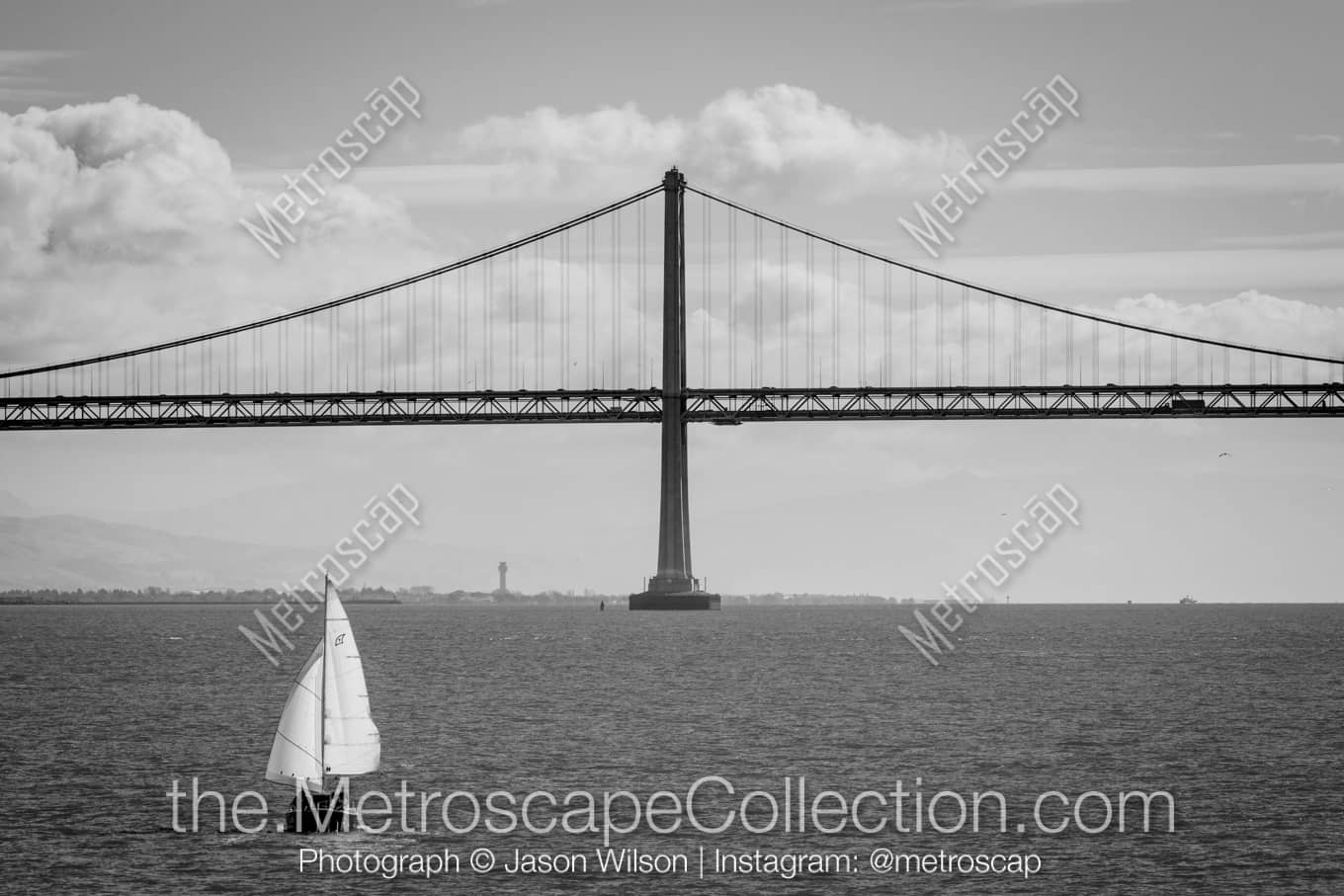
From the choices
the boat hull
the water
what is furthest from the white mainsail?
the water

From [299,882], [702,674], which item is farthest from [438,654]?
[299,882]

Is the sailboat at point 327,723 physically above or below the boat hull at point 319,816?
above

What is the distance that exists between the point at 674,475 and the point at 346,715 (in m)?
94.7

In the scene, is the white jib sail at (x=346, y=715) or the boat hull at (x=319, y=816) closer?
the white jib sail at (x=346, y=715)

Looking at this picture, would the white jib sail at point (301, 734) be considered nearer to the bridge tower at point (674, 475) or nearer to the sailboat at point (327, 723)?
the sailboat at point (327, 723)

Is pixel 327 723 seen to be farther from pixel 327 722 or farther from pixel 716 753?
pixel 716 753

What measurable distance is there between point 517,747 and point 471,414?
82818 millimetres

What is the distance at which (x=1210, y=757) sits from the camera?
146 ft

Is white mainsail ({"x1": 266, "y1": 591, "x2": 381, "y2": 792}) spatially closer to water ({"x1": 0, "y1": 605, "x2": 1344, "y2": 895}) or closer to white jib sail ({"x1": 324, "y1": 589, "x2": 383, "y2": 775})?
white jib sail ({"x1": 324, "y1": 589, "x2": 383, "y2": 775})

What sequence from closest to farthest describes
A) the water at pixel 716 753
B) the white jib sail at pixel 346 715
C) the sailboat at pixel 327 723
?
the water at pixel 716 753, the sailboat at pixel 327 723, the white jib sail at pixel 346 715

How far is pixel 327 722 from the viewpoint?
105ft

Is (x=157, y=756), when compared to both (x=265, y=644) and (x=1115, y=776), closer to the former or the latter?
(x=1115, y=776)

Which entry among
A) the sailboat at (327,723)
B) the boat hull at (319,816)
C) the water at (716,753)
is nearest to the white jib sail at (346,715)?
the sailboat at (327,723)

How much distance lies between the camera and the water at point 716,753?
30.0 metres
